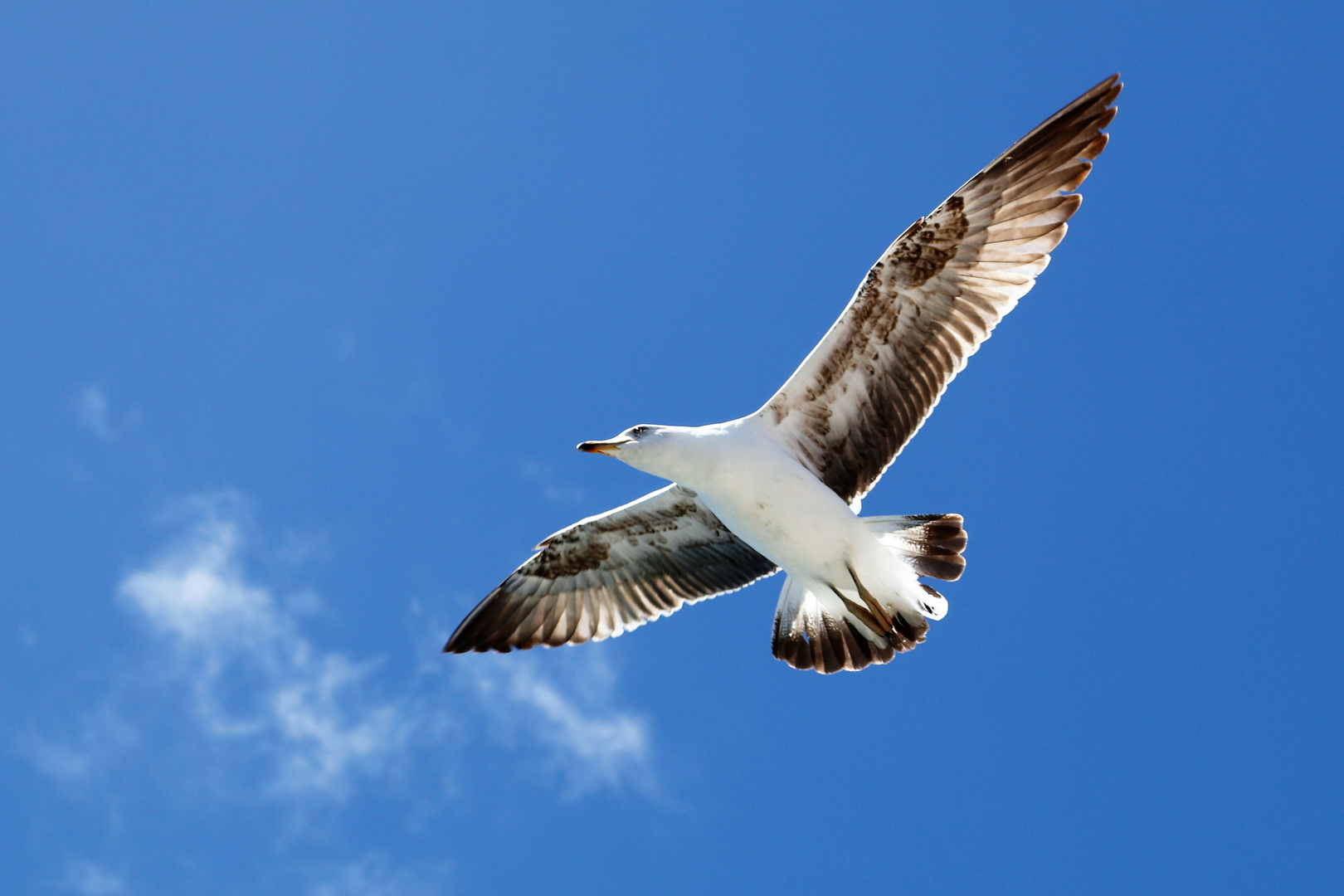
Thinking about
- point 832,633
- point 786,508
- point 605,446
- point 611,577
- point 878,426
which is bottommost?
point 832,633

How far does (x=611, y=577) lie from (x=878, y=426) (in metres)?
2.38

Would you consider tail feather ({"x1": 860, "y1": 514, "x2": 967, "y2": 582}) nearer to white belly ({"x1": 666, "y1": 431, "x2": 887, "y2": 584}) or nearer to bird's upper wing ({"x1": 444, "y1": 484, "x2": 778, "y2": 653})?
white belly ({"x1": 666, "y1": 431, "x2": 887, "y2": 584})

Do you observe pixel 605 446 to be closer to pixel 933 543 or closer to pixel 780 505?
pixel 780 505

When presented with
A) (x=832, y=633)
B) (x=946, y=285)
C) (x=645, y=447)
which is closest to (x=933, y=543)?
(x=832, y=633)

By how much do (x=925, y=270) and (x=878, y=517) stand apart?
59.3 inches

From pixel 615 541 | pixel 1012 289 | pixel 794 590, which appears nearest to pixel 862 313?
pixel 1012 289

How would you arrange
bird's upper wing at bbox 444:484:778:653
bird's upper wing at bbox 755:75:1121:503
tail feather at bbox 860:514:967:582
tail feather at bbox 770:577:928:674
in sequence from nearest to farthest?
bird's upper wing at bbox 755:75:1121:503, tail feather at bbox 860:514:967:582, tail feather at bbox 770:577:928:674, bird's upper wing at bbox 444:484:778:653

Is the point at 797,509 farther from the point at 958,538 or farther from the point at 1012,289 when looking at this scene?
the point at 1012,289

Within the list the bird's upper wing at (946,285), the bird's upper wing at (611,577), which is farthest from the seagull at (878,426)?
the bird's upper wing at (611,577)

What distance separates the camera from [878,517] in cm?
717

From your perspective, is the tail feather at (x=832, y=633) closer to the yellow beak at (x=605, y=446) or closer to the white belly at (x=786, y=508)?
the white belly at (x=786, y=508)

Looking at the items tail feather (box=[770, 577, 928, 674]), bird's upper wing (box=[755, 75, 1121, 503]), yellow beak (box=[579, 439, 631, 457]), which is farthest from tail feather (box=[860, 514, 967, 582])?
yellow beak (box=[579, 439, 631, 457])

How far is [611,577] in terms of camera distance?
859 centimetres

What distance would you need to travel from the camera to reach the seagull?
6.93 m
